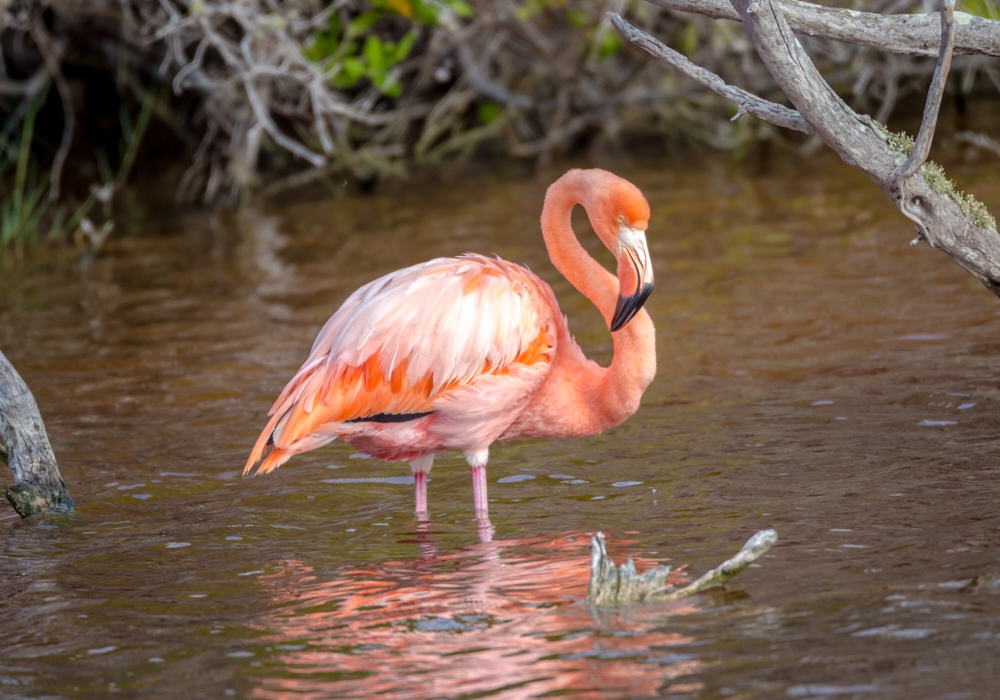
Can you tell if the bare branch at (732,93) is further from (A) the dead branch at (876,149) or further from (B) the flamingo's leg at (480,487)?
(B) the flamingo's leg at (480,487)

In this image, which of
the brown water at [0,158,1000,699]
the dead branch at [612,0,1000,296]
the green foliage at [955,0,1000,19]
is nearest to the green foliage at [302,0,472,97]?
the brown water at [0,158,1000,699]

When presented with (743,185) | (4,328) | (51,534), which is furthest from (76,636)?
(743,185)

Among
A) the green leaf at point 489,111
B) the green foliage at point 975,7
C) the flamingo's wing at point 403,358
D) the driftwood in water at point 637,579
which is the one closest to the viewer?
the driftwood in water at point 637,579

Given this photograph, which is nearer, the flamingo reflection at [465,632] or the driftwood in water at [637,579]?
the flamingo reflection at [465,632]

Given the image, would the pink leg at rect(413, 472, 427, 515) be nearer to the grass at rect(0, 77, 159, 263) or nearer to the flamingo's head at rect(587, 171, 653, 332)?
the flamingo's head at rect(587, 171, 653, 332)

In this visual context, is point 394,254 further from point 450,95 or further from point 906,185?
point 906,185

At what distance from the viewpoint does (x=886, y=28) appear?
365 centimetres

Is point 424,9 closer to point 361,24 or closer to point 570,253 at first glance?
point 361,24

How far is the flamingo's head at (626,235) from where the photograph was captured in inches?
162

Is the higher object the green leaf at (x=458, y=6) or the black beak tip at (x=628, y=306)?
the green leaf at (x=458, y=6)

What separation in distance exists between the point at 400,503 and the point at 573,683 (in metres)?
1.78

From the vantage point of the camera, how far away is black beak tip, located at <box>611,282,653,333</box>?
13.4ft

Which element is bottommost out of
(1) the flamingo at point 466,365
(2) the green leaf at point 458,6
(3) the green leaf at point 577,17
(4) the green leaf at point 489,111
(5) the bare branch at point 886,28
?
(1) the flamingo at point 466,365

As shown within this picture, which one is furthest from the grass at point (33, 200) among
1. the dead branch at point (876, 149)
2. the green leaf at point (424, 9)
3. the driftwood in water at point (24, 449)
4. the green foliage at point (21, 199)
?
the dead branch at point (876, 149)
